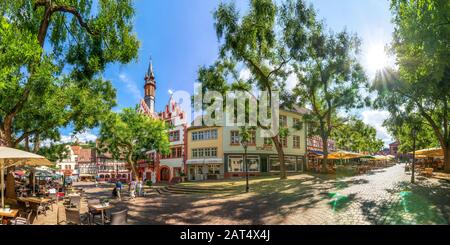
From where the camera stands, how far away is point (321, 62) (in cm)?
2586

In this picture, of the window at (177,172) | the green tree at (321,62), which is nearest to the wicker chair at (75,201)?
the green tree at (321,62)

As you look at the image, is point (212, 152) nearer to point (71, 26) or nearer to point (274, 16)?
point (274, 16)

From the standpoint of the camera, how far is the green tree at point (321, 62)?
2089 centimetres

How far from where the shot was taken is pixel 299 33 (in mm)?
20656

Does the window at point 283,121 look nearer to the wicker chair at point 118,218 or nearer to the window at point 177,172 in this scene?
the window at point 177,172

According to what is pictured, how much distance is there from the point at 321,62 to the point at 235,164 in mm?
16534

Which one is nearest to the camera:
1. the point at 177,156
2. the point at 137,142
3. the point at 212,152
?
the point at 137,142

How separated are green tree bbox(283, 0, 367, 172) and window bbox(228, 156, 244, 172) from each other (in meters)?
10.4

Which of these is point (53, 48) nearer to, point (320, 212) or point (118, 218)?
point (118, 218)

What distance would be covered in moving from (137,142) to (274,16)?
22046 mm

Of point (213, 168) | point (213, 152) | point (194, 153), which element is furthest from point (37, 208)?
point (194, 153)

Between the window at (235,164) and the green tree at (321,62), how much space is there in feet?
34.2

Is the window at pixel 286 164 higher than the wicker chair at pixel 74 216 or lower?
lower
